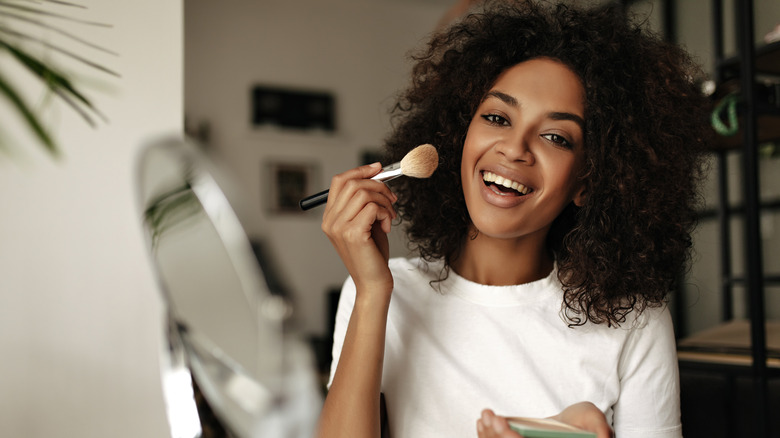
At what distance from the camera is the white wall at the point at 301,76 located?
14.1ft

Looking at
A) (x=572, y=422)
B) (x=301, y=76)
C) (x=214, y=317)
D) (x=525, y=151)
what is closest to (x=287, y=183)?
(x=301, y=76)

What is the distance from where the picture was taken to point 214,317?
0.36 metres

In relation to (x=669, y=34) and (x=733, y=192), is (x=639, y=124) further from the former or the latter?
(x=669, y=34)

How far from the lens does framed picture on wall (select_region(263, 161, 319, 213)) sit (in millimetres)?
4461

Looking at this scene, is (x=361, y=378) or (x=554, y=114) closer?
(x=361, y=378)

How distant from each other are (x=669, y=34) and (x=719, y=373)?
232 centimetres

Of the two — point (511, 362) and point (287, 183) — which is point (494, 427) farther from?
point (287, 183)

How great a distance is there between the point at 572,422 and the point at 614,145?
1.56ft

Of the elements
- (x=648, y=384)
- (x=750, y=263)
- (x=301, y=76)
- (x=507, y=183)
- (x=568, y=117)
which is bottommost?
(x=648, y=384)

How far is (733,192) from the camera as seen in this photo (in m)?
2.94

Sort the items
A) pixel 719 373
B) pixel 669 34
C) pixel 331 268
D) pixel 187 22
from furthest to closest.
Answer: pixel 331 268, pixel 187 22, pixel 669 34, pixel 719 373

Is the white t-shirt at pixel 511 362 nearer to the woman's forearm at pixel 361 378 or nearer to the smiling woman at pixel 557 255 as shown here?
the smiling woman at pixel 557 255

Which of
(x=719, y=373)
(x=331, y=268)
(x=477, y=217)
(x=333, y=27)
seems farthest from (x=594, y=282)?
(x=333, y=27)

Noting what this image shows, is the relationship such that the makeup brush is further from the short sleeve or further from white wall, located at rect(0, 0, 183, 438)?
the short sleeve
